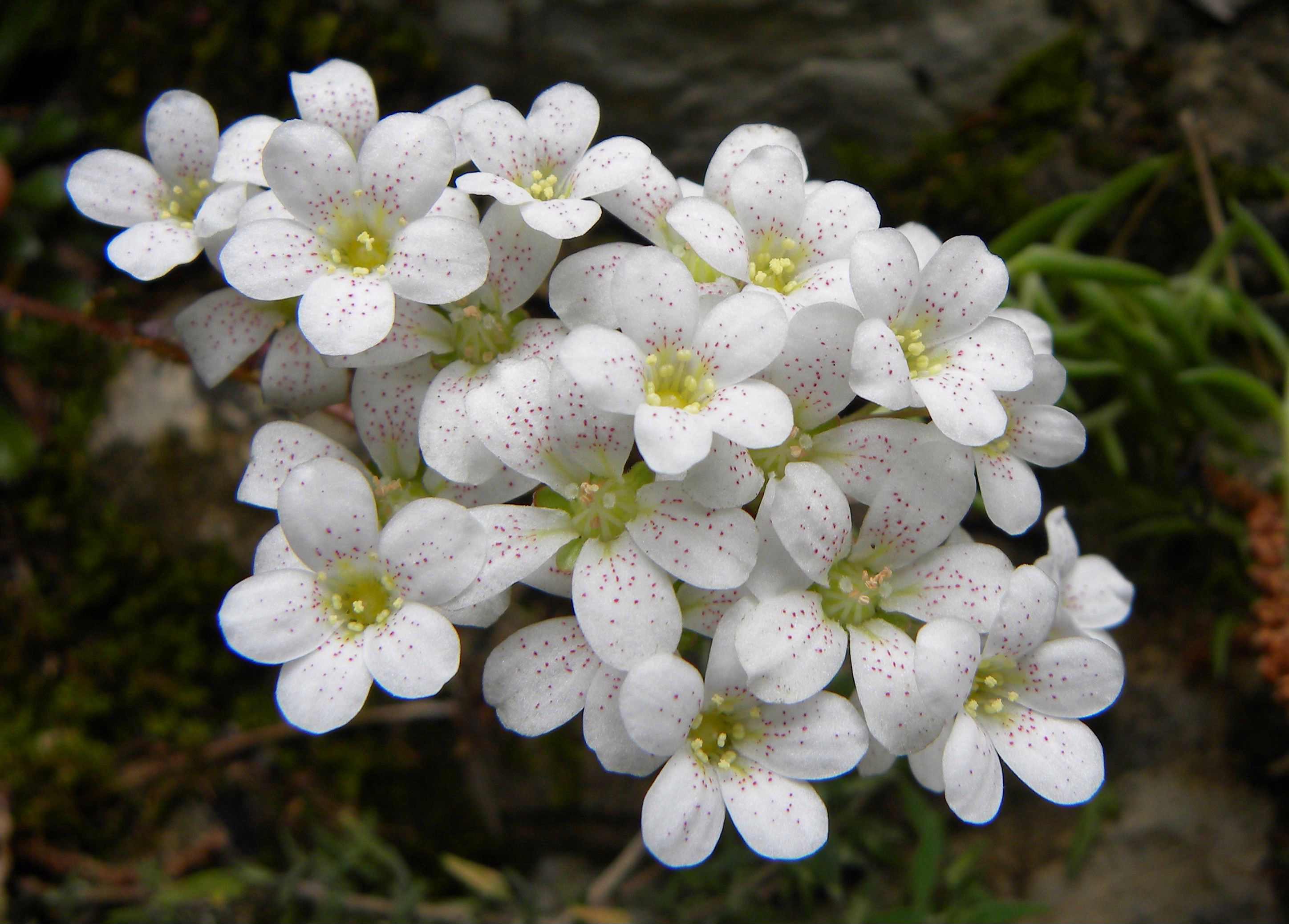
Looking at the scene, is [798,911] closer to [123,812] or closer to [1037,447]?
[1037,447]

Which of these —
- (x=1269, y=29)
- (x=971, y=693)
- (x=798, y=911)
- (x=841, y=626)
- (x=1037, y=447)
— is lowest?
(x=798, y=911)

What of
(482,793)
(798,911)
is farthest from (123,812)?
(798,911)

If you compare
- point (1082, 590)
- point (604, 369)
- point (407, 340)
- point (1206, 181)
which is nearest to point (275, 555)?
point (407, 340)

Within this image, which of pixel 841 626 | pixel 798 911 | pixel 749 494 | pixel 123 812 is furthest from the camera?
pixel 123 812

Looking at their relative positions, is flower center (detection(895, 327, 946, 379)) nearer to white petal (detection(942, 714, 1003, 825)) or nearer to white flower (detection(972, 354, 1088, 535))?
white flower (detection(972, 354, 1088, 535))

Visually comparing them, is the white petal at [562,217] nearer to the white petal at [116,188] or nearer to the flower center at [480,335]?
the flower center at [480,335]

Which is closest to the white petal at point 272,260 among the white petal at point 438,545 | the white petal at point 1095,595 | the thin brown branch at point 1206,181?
the white petal at point 438,545
